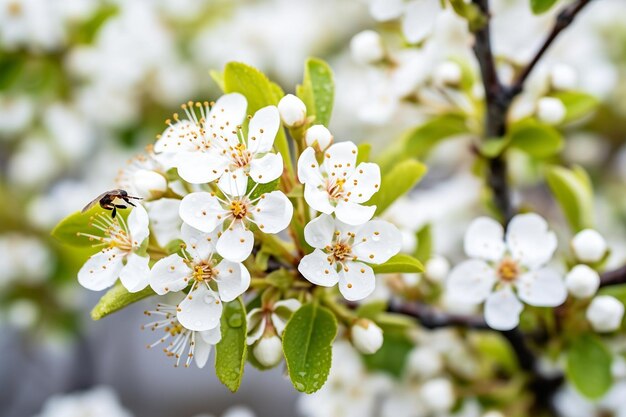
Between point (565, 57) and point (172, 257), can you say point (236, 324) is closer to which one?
point (172, 257)

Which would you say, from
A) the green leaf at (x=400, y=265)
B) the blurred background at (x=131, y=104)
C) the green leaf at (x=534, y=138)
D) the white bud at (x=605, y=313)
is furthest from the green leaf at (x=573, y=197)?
the green leaf at (x=400, y=265)

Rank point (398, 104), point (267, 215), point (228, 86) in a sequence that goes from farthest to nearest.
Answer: point (398, 104) < point (228, 86) < point (267, 215)

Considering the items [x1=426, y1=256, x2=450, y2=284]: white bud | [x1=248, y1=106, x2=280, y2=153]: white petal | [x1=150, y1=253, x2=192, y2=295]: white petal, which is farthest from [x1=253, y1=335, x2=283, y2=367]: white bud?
[x1=426, y1=256, x2=450, y2=284]: white bud

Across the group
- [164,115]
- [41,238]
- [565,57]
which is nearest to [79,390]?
[41,238]

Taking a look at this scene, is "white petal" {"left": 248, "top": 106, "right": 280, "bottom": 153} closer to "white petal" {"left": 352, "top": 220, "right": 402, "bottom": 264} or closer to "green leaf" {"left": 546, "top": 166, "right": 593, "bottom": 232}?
"white petal" {"left": 352, "top": 220, "right": 402, "bottom": 264}

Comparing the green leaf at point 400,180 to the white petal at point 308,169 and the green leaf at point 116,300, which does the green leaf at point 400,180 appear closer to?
the white petal at point 308,169

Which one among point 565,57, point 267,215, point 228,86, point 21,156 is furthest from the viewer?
point 21,156

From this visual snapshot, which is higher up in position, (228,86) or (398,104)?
(228,86)

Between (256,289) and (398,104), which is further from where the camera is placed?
(398,104)
